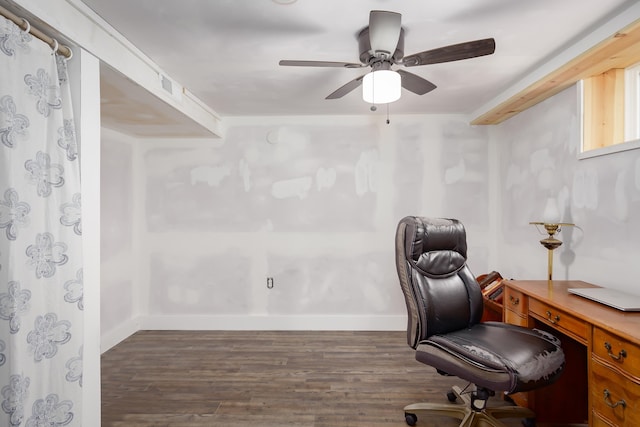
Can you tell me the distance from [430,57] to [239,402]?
8.19 feet

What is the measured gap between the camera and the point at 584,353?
80.3 inches

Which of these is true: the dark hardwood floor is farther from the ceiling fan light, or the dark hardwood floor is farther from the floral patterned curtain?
the ceiling fan light

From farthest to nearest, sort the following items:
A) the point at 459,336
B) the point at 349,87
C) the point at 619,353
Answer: the point at 349,87 < the point at 459,336 < the point at 619,353

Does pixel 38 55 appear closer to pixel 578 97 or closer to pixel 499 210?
pixel 578 97

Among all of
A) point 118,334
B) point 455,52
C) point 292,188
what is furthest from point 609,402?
point 118,334

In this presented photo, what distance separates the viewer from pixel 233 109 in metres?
3.49

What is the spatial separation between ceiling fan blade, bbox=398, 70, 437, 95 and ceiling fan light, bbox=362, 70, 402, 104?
128 mm

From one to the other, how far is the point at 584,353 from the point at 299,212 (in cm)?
268

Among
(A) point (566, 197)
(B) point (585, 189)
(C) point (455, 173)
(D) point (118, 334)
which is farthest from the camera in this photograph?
(C) point (455, 173)

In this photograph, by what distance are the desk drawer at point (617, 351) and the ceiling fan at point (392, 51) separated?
4.63 ft

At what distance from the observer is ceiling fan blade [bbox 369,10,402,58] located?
5.13ft

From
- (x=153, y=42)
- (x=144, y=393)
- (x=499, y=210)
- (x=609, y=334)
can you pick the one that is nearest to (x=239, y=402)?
(x=144, y=393)

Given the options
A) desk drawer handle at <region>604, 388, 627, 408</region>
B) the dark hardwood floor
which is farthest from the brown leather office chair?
the dark hardwood floor

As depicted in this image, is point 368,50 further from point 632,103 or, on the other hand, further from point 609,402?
point 609,402
